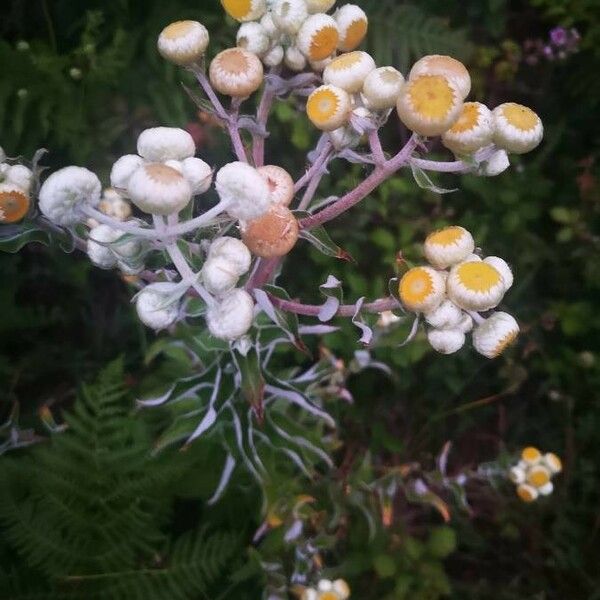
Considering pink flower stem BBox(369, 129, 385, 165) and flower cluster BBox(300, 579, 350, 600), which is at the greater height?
pink flower stem BBox(369, 129, 385, 165)

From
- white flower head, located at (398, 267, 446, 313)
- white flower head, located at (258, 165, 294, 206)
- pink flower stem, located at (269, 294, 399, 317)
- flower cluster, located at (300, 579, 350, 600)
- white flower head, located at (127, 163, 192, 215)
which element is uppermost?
white flower head, located at (127, 163, 192, 215)

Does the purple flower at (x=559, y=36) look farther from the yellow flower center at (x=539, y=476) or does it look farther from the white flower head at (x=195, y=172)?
the white flower head at (x=195, y=172)

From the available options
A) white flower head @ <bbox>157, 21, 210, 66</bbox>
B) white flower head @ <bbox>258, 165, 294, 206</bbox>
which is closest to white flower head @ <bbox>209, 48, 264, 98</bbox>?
white flower head @ <bbox>157, 21, 210, 66</bbox>

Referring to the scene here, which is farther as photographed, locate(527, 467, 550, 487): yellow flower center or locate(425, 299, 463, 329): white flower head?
locate(527, 467, 550, 487): yellow flower center

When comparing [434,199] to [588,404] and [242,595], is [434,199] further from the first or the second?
[242,595]

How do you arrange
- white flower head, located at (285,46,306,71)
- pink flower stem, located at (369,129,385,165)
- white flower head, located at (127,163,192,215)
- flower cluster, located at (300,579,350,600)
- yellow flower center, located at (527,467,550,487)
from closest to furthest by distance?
white flower head, located at (127,163,192,215) → pink flower stem, located at (369,129,385,165) → white flower head, located at (285,46,306,71) → flower cluster, located at (300,579,350,600) → yellow flower center, located at (527,467,550,487)

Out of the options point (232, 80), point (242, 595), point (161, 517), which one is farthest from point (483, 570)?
point (232, 80)

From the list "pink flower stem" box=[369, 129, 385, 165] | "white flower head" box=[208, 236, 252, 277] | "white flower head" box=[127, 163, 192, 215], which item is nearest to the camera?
"white flower head" box=[127, 163, 192, 215]

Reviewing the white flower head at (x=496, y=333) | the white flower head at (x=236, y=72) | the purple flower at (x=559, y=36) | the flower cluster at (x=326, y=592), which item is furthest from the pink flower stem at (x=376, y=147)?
the purple flower at (x=559, y=36)

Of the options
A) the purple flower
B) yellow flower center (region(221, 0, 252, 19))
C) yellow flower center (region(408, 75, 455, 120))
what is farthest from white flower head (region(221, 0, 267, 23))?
the purple flower

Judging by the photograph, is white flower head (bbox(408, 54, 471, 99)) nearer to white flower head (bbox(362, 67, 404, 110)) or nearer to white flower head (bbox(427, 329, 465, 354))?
white flower head (bbox(362, 67, 404, 110))
